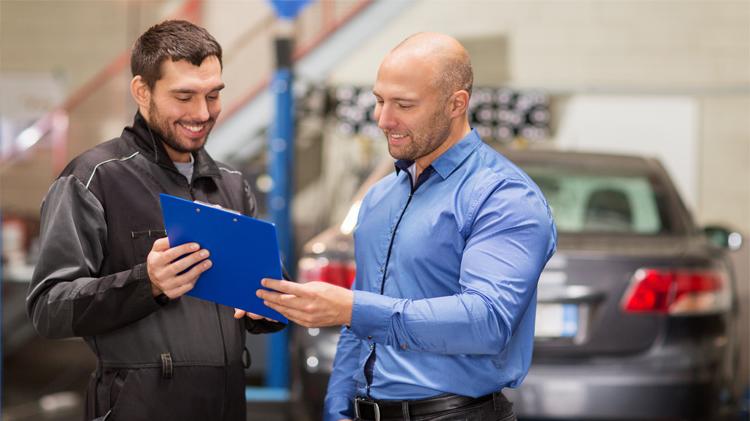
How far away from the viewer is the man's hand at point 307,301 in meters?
1.77

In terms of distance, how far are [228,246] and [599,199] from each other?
2734 millimetres

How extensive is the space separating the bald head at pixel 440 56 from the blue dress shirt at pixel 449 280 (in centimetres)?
15

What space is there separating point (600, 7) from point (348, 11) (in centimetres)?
240

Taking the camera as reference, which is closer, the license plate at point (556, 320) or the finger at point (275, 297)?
the finger at point (275, 297)

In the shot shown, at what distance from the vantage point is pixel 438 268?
195 centimetres

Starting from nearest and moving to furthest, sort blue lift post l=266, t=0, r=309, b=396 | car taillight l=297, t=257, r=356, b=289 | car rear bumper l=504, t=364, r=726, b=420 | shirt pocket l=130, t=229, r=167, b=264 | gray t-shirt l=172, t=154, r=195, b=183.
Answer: shirt pocket l=130, t=229, r=167, b=264 < gray t-shirt l=172, t=154, r=195, b=183 < car rear bumper l=504, t=364, r=726, b=420 < car taillight l=297, t=257, r=356, b=289 < blue lift post l=266, t=0, r=309, b=396

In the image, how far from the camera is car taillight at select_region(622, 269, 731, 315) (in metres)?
3.41

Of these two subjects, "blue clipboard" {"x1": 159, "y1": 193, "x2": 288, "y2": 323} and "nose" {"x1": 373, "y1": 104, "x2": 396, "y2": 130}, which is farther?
"nose" {"x1": 373, "y1": 104, "x2": 396, "y2": 130}

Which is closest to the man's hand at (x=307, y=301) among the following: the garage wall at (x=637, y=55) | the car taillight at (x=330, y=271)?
the car taillight at (x=330, y=271)

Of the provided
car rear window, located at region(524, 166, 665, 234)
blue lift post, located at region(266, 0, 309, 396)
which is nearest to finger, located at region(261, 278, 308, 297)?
car rear window, located at region(524, 166, 665, 234)

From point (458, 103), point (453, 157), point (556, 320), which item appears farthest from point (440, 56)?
point (556, 320)

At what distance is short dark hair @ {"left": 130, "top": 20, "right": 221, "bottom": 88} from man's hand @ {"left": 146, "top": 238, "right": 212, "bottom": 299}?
401 millimetres

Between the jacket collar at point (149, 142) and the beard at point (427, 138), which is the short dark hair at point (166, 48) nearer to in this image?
the jacket collar at point (149, 142)

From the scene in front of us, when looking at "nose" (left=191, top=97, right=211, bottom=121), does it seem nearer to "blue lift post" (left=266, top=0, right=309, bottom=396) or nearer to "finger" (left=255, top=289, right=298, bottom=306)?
"finger" (left=255, top=289, right=298, bottom=306)
